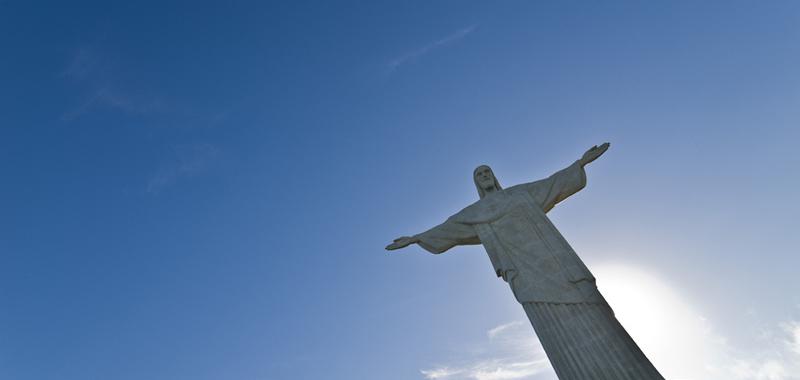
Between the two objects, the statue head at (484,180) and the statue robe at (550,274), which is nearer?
the statue robe at (550,274)

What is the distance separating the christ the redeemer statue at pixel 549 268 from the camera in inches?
305

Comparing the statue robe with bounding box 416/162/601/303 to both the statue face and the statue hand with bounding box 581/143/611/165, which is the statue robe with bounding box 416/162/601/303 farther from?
the statue face

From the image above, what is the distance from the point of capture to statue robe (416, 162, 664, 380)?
7719mm

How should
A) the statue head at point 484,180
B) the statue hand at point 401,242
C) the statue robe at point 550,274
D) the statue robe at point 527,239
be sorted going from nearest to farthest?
the statue robe at point 550,274
the statue robe at point 527,239
the statue hand at point 401,242
the statue head at point 484,180

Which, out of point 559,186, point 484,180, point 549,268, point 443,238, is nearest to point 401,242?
point 443,238

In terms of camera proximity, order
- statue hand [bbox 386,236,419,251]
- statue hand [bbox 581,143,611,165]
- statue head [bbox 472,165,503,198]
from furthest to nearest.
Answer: statue head [bbox 472,165,503,198], statue hand [bbox 386,236,419,251], statue hand [bbox 581,143,611,165]

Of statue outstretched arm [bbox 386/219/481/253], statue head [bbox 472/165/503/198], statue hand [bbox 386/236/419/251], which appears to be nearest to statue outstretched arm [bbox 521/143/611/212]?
statue head [bbox 472/165/503/198]

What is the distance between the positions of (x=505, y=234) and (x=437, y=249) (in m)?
1.72

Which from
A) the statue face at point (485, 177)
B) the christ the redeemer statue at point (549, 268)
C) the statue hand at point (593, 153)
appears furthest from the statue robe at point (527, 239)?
the statue face at point (485, 177)

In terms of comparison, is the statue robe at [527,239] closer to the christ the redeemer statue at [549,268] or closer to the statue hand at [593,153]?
the christ the redeemer statue at [549,268]

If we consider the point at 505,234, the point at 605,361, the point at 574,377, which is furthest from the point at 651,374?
the point at 505,234

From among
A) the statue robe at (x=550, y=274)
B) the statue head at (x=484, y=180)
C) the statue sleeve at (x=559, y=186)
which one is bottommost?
the statue robe at (x=550, y=274)

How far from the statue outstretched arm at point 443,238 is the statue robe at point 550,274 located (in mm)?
24

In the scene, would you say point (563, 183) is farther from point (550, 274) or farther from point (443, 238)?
point (443, 238)
